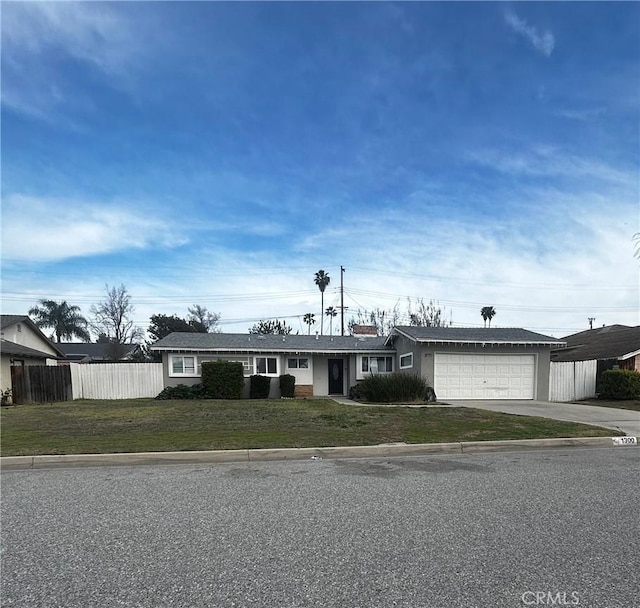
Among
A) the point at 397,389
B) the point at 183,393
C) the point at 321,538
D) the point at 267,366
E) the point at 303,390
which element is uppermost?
the point at 321,538

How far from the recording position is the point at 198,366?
2317 centimetres

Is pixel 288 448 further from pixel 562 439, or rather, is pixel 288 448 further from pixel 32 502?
pixel 562 439

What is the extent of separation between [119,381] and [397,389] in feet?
41.9

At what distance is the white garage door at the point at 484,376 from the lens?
819 inches

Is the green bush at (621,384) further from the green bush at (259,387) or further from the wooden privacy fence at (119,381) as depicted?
the wooden privacy fence at (119,381)

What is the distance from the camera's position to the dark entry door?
25.5m

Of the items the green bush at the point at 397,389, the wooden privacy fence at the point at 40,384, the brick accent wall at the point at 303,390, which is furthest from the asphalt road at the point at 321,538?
the brick accent wall at the point at 303,390

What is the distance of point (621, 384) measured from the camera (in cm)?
1923

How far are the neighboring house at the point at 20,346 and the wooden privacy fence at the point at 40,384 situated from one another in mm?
739

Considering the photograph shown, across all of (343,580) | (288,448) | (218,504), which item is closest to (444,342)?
(288,448)

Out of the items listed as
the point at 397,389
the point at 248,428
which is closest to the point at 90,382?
the point at 397,389

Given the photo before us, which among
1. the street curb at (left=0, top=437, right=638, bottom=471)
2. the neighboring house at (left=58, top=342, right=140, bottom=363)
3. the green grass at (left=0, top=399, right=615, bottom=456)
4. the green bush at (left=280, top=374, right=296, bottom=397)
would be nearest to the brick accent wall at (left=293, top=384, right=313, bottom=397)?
the green bush at (left=280, top=374, right=296, bottom=397)

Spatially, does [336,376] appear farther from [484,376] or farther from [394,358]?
[484,376]

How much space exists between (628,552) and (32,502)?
6.11 m
